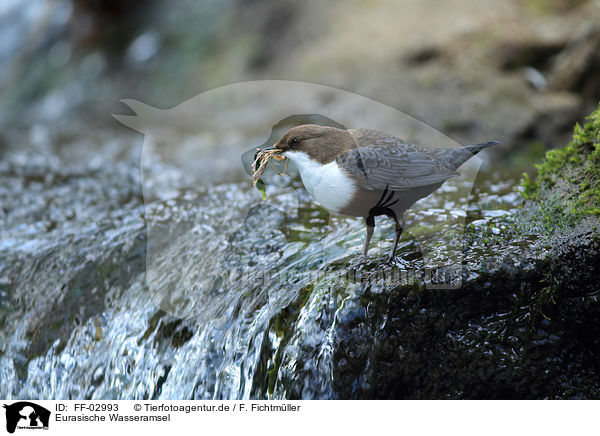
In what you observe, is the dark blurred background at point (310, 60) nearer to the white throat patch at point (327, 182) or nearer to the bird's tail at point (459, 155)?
the bird's tail at point (459, 155)

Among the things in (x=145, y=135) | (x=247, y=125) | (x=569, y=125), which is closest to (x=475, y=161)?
(x=569, y=125)

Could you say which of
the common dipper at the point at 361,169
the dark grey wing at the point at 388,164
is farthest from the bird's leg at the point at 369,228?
the dark grey wing at the point at 388,164

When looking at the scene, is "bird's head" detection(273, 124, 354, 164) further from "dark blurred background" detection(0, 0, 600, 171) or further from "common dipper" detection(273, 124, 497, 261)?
"dark blurred background" detection(0, 0, 600, 171)

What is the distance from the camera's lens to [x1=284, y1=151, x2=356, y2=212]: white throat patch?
234cm

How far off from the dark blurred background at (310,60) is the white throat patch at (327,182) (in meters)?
3.11

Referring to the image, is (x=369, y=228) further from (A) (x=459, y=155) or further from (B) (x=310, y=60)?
(B) (x=310, y=60)

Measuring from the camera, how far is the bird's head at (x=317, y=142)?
7.99 ft

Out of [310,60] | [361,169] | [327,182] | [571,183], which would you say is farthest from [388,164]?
[310,60]

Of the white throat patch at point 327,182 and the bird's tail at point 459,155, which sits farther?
the bird's tail at point 459,155

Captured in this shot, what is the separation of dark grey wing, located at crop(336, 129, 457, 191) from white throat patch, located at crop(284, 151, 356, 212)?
43mm
